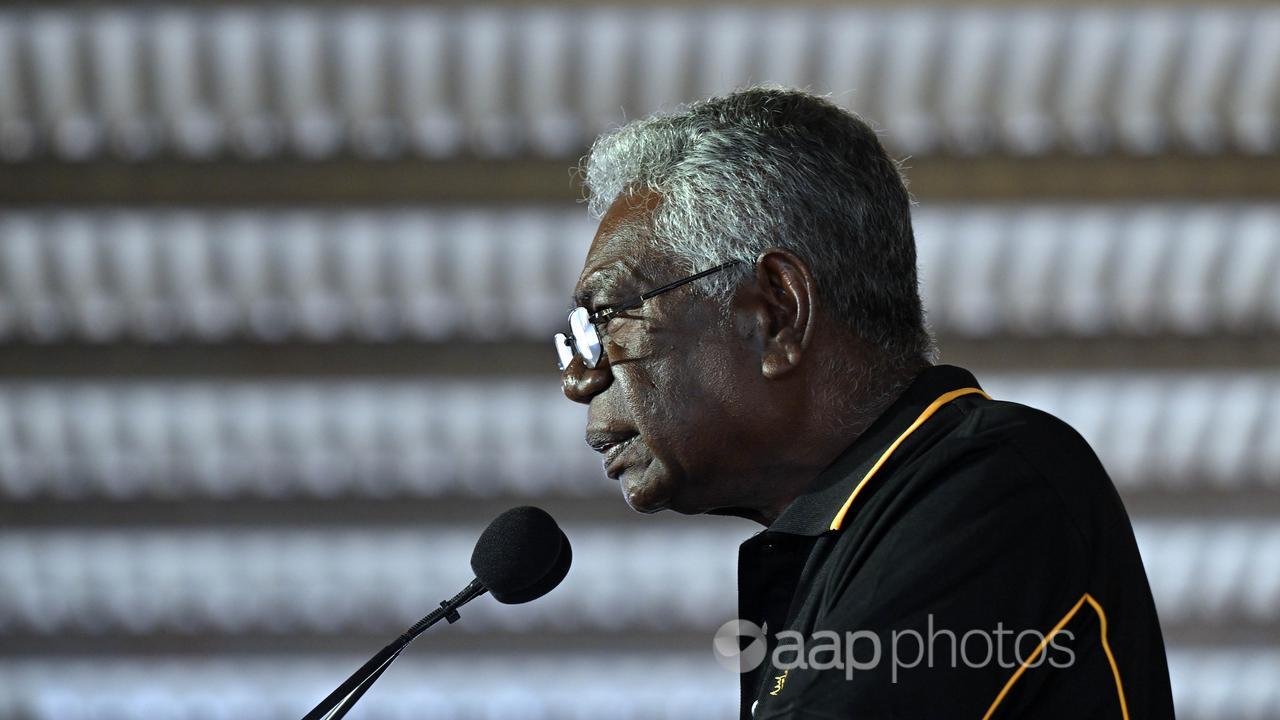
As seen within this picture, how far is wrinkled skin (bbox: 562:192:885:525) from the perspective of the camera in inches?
75.5

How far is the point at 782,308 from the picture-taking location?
1.92m

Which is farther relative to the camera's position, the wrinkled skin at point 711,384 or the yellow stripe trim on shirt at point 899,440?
the wrinkled skin at point 711,384

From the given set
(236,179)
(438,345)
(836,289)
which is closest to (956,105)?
(438,345)

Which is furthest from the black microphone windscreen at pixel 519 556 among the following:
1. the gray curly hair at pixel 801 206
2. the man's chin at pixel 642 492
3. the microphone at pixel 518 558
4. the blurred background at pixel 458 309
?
the blurred background at pixel 458 309

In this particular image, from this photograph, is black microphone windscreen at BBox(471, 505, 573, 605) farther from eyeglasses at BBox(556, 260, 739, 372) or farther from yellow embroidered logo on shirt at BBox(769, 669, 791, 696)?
yellow embroidered logo on shirt at BBox(769, 669, 791, 696)

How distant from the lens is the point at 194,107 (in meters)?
5.48

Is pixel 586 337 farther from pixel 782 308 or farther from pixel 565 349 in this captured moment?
pixel 782 308

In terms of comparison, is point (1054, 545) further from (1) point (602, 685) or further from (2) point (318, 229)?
(1) point (602, 685)

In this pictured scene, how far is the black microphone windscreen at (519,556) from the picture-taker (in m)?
2.03

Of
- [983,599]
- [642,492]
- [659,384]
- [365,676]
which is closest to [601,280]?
Answer: [659,384]

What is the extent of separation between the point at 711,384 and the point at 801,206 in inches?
10.2

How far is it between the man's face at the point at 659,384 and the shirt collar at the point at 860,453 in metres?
0.11

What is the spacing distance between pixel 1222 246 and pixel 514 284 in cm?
286

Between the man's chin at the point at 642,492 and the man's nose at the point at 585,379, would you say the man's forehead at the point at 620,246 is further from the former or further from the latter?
the man's chin at the point at 642,492
